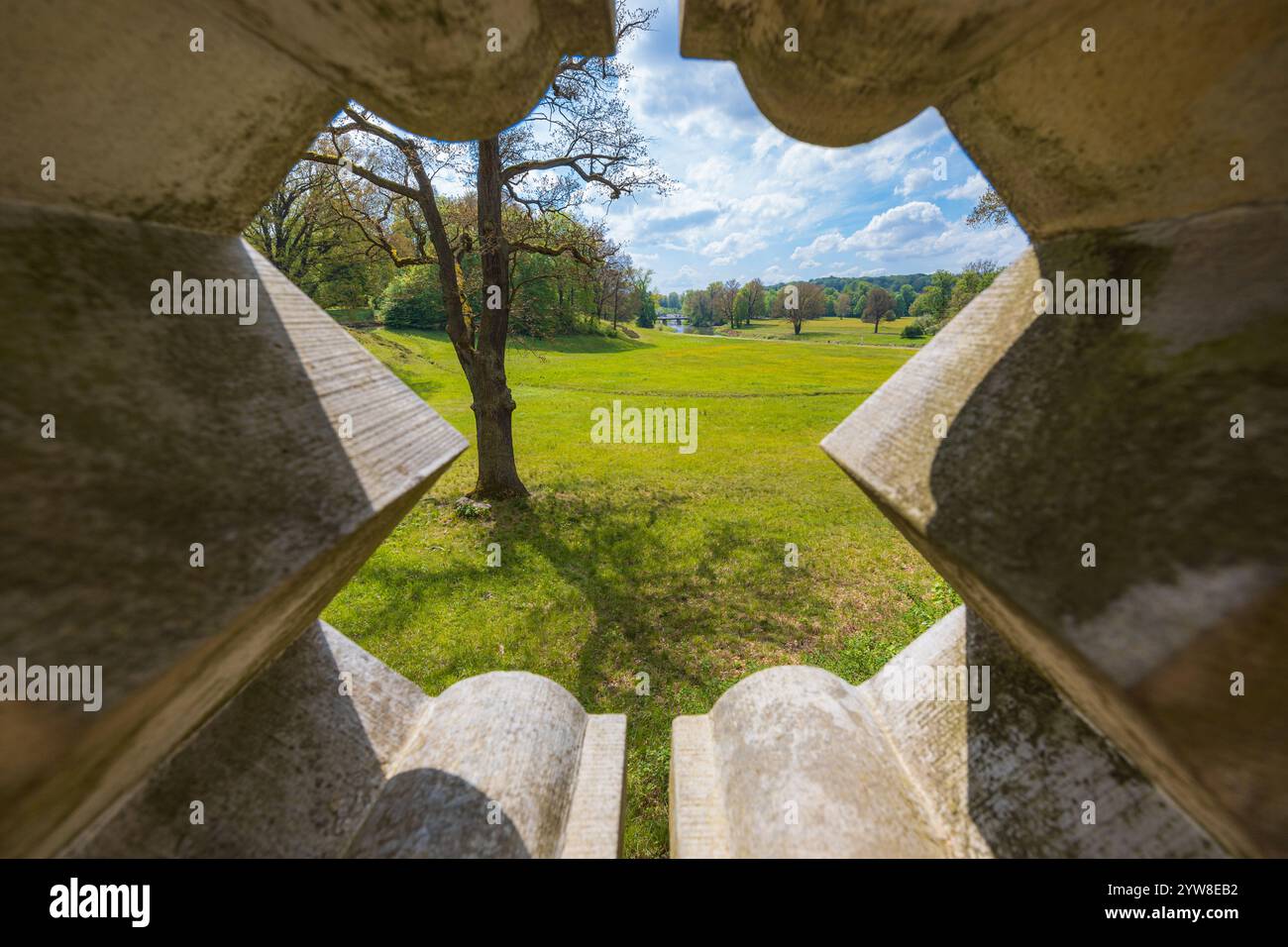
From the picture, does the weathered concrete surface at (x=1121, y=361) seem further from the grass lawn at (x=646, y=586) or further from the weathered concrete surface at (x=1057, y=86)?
the grass lawn at (x=646, y=586)

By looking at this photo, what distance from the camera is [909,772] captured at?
264cm

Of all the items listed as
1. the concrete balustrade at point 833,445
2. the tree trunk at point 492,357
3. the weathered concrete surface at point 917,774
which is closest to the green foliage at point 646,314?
the tree trunk at point 492,357

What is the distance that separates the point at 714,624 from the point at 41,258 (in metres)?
8.01

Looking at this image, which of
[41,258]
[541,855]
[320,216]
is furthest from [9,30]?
[320,216]

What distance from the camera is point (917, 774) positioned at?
259 cm

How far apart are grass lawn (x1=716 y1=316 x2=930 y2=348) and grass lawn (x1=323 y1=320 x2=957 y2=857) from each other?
69854 millimetres

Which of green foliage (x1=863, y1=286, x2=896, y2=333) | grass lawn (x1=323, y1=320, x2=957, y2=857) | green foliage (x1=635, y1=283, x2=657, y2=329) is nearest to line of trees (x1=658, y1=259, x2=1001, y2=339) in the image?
green foliage (x1=863, y1=286, x2=896, y2=333)

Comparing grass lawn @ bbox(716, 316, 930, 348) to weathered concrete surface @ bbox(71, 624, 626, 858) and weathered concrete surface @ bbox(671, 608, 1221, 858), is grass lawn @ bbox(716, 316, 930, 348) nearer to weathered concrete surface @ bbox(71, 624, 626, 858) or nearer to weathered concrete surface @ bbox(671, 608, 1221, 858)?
weathered concrete surface @ bbox(671, 608, 1221, 858)

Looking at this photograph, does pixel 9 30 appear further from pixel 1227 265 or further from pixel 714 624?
pixel 714 624

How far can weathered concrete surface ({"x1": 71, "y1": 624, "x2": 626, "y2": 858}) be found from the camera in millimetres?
1906

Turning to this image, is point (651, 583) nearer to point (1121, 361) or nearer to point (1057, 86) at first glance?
point (1121, 361)

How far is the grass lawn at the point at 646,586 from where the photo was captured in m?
6.77

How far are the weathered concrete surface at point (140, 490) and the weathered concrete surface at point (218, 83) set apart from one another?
0.12 metres

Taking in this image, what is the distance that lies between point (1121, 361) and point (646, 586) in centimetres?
847
